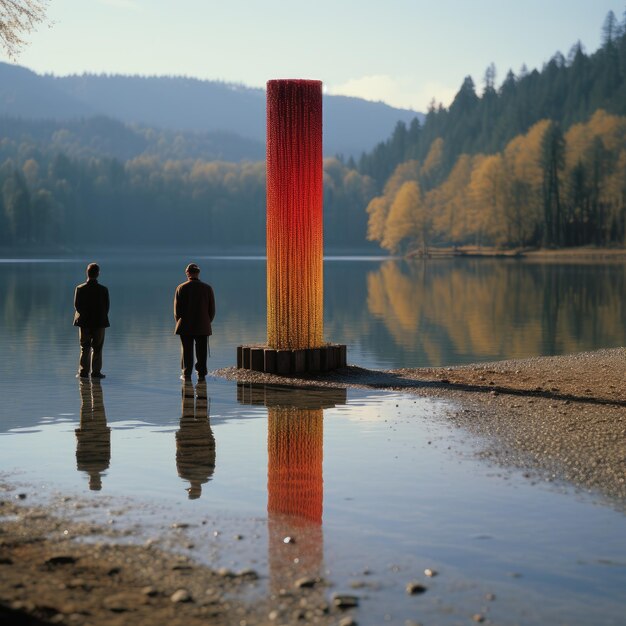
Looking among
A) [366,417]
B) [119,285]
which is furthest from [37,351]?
[119,285]

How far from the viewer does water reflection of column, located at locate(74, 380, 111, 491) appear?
10523mm

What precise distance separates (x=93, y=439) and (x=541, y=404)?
594 cm

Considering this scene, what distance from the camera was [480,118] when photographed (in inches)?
7318

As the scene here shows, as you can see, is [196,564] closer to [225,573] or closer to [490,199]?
[225,573]

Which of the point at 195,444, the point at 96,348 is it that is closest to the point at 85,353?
the point at 96,348

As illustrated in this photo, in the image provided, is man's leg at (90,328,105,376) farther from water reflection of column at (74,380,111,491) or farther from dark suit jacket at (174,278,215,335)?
water reflection of column at (74,380,111,491)

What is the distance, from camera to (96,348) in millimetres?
18344

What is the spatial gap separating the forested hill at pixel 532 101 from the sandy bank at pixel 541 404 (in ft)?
433

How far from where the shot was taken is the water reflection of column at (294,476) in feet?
24.8

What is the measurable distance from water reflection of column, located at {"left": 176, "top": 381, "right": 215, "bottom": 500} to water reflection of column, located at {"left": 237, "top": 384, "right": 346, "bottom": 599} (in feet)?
1.97

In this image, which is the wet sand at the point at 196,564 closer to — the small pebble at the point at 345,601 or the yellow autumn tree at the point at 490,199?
the small pebble at the point at 345,601

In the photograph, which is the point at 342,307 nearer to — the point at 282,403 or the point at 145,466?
the point at 282,403

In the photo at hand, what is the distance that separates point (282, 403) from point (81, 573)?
315 inches

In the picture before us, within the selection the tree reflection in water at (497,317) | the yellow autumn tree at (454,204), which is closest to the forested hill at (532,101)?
the yellow autumn tree at (454,204)
